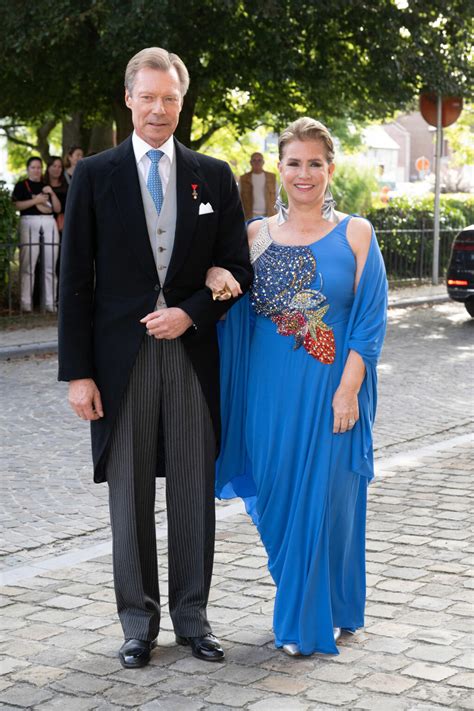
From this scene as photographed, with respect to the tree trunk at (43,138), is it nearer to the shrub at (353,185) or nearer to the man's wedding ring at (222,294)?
the shrub at (353,185)

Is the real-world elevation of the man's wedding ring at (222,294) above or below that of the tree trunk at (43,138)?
below

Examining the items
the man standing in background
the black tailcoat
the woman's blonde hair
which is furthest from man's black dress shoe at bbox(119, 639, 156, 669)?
the man standing in background

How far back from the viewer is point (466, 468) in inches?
319

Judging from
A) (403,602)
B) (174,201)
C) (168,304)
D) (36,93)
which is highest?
(36,93)

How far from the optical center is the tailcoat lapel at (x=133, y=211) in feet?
14.1

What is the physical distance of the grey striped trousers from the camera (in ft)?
14.5

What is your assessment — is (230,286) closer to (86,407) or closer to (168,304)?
(168,304)

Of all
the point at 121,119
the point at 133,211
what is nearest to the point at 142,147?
the point at 133,211

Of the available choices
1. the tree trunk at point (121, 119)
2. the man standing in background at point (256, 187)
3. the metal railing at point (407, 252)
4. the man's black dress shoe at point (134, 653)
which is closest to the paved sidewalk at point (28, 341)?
the tree trunk at point (121, 119)

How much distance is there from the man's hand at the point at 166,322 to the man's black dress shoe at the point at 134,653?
3.61 ft

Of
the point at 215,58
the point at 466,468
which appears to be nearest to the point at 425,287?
the point at 215,58

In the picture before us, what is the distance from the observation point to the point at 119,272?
4348 millimetres

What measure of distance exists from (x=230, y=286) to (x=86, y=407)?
66 centimetres

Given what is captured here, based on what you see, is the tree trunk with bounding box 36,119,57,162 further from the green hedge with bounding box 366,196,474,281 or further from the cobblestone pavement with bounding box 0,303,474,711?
the cobblestone pavement with bounding box 0,303,474,711
